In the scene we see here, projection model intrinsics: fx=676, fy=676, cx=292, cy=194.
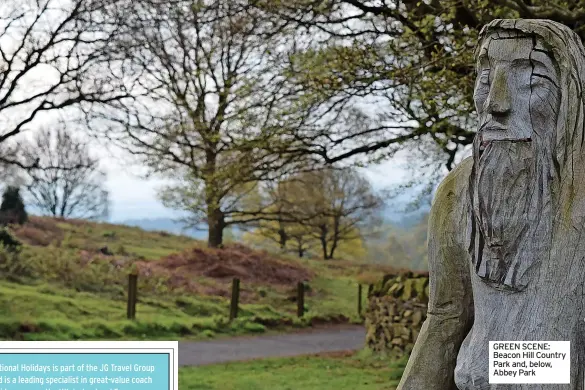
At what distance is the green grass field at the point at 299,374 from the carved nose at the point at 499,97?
755 cm

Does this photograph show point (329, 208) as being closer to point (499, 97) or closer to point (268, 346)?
point (268, 346)

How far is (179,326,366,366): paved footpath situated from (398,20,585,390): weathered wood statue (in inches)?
361

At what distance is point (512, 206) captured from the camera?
1.82 meters

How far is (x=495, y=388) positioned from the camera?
1.89m

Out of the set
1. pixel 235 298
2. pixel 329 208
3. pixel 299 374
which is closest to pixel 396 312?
pixel 299 374

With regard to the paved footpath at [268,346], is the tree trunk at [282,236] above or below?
above

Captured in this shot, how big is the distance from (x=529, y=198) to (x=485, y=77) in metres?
0.37

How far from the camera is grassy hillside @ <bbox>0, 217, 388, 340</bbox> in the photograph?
472 inches

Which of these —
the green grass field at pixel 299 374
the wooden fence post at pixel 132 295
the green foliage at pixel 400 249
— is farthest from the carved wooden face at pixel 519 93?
the wooden fence post at pixel 132 295

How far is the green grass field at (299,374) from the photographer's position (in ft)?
29.7

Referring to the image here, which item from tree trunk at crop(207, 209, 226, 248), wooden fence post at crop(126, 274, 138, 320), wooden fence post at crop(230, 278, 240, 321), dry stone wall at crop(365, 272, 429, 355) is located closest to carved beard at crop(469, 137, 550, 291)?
dry stone wall at crop(365, 272, 429, 355)

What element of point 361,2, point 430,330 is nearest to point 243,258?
point 361,2

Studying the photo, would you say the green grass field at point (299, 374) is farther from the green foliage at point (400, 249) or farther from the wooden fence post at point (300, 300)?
the green foliage at point (400, 249)

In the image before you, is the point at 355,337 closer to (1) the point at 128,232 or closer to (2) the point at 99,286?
(2) the point at 99,286
